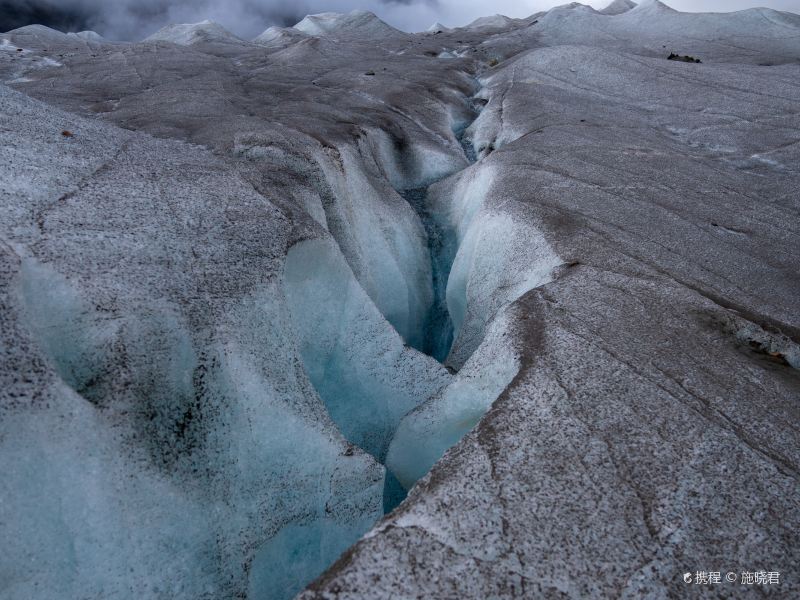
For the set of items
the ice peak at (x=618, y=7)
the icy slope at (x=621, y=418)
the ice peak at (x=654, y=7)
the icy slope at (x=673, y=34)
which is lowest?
the icy slope at (x=621, y=418)

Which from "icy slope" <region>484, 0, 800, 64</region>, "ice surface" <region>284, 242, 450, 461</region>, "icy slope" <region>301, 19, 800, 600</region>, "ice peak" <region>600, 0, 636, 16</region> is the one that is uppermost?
"ice peak" <region>600, 0, 636, 16</region>

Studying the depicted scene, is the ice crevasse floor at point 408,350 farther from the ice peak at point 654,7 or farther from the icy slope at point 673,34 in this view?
the ice peak at point 654,7

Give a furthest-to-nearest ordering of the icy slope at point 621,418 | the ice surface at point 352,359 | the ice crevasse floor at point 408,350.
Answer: the ice surface at point 352,359
the ice crevasse floor at point 408,350
the icy slope at point 621,418

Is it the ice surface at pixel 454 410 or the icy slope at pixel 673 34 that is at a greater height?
the icy slope at pixel 673 34

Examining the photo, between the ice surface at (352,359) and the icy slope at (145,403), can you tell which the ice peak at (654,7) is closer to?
the ice surface at (352,359)

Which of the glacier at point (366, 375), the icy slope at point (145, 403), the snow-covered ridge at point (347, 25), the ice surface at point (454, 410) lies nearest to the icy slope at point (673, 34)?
the snow-covered ridge at point (347, 25)

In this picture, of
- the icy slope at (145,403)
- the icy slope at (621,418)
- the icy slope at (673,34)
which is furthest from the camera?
the icy slope at (673,34)

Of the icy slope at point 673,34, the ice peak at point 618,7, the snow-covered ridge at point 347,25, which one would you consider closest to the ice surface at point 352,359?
the icy slope at point 673,34

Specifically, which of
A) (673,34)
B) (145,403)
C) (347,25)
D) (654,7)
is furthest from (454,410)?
(347,25)

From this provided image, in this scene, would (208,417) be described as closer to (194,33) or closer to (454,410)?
(454,410)

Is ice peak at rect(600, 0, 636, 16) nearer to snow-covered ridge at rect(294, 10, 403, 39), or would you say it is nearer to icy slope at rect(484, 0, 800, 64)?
icy slope at rect(484, 0, 800, 64)

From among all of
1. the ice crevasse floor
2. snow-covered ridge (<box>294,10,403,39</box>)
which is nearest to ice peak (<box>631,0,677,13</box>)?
Result: snow-covered ridge (<box>294,10,403,39</box>)

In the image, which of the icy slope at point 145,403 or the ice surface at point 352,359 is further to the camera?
the ice surface at point 352,359
